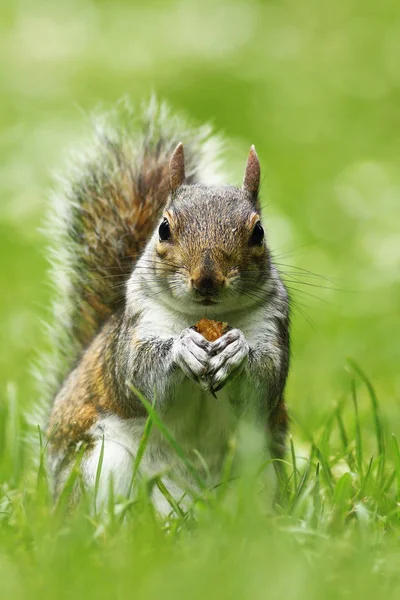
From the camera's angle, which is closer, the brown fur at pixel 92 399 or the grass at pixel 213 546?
the grass at pixel 213 546

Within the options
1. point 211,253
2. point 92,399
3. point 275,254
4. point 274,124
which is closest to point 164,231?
point 211,253

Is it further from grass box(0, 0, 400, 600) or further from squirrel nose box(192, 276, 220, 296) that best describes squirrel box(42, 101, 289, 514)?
grass box(0, 0, 400, 600)

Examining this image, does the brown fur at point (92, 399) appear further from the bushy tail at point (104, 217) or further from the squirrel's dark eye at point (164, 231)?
the squirrel's dark eye at point (164, 231)

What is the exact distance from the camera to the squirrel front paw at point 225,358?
8.57ft

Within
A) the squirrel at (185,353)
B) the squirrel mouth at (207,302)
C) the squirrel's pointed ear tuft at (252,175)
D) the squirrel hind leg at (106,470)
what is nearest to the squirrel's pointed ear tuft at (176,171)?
the squirrel at (185,353)

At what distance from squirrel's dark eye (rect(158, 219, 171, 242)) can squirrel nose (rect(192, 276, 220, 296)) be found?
0.27 meters

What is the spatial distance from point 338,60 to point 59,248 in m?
6.82

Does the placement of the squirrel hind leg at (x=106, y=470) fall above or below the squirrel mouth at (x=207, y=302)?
below

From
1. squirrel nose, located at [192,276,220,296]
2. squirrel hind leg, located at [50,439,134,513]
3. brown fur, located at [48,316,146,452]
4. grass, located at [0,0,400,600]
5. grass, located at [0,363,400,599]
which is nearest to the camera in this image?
grass, located at [0,363,400,599]

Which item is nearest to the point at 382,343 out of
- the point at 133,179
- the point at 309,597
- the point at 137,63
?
the point at 133,179

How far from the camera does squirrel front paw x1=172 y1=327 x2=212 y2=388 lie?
262 centimetres

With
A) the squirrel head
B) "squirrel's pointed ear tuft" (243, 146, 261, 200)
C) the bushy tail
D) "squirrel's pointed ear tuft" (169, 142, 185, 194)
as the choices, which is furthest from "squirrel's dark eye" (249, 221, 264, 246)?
the bushy tail

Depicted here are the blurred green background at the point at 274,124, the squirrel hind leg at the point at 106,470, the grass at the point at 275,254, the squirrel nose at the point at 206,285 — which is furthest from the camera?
the blurred green background at the point at 274,124

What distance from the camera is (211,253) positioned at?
2668mm
